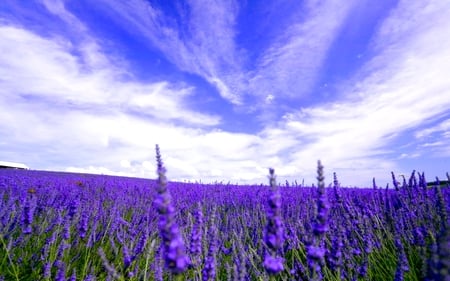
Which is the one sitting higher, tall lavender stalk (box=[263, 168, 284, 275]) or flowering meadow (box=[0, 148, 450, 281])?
tall lavender stalk (box=[263, 168, 284, 275])

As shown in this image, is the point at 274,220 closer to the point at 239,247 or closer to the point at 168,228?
the point at 168,228

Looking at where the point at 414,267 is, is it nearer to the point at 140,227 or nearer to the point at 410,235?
the point at 410,235

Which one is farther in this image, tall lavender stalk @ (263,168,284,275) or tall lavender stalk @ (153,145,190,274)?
tall lavender stalk @ (263,168,284,275)

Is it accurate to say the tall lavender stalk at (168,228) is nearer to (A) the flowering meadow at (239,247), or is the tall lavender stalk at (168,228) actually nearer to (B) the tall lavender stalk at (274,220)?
(A) the flowering meadow at (239,247)

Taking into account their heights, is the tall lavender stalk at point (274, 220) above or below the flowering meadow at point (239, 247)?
above

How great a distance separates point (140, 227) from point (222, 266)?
111 centimetres

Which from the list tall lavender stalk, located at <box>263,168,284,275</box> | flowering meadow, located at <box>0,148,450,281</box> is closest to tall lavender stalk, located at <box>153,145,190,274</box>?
flowering meadow, located at <box>0,148,450,281</box>

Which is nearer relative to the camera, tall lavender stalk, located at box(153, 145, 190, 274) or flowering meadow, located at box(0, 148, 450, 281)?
tall lavender stalk, located at box(153, 145, 190, 274)

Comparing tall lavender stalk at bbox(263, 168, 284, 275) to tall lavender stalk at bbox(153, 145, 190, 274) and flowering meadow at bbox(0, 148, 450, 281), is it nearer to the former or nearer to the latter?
flowering meadow at bbox(0, 148, 450, 281)

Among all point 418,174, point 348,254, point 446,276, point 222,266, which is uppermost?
point 418,174

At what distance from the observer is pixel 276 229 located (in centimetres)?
106

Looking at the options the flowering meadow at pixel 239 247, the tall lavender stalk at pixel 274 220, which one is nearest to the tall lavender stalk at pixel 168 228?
the flowering meadow at pixel 239 247

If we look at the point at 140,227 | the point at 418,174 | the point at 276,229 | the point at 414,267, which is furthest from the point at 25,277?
the point at 418,174

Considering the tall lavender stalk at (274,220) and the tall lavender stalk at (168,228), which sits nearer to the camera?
the tall lavender stalk at (168,228)
